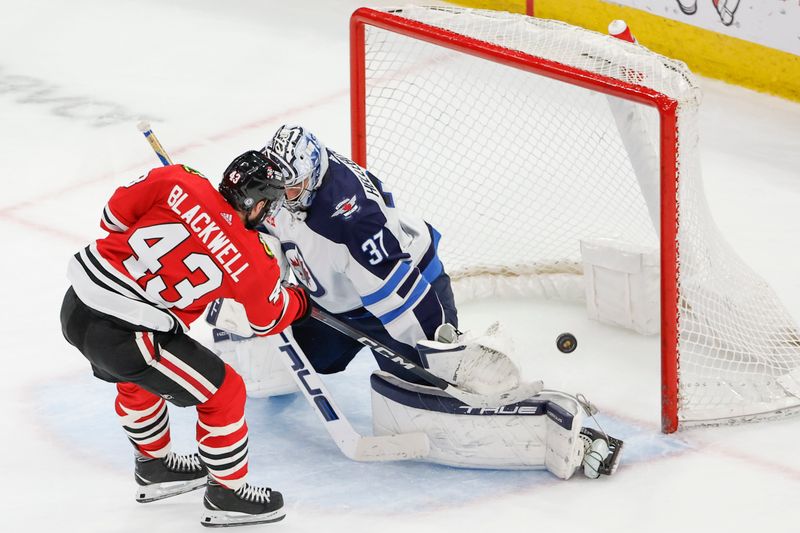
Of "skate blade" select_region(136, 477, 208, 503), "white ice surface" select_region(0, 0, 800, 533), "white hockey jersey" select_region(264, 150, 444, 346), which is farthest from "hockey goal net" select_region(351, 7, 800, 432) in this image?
"skate blade" select_region(136, 477, 208, 503)

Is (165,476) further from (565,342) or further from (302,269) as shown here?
(565,342)

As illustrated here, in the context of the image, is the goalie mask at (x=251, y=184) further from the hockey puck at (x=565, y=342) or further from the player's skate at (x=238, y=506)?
the hockey puck at (x=565, y=342)

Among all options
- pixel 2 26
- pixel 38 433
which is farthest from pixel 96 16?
pixel 38 433

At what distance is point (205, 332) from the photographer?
4.08 meters

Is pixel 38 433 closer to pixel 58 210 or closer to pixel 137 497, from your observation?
pixel 137 497

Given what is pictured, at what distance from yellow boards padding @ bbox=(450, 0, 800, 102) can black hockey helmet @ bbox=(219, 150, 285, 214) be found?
10.2 feet

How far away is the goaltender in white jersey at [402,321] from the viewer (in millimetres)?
3154

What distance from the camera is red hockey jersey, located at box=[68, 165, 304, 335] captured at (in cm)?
278

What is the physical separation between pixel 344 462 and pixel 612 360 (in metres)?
0.91

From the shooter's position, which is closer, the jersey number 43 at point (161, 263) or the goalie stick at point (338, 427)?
the jersey number 43 at point (161, 263)

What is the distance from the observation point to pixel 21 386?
149 inches

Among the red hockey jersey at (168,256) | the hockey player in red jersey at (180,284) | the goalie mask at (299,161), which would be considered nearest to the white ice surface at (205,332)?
the hockey player in red jersey at (180,284)

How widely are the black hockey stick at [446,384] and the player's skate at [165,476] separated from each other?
0.51 meters

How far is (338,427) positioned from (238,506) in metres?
0.43
